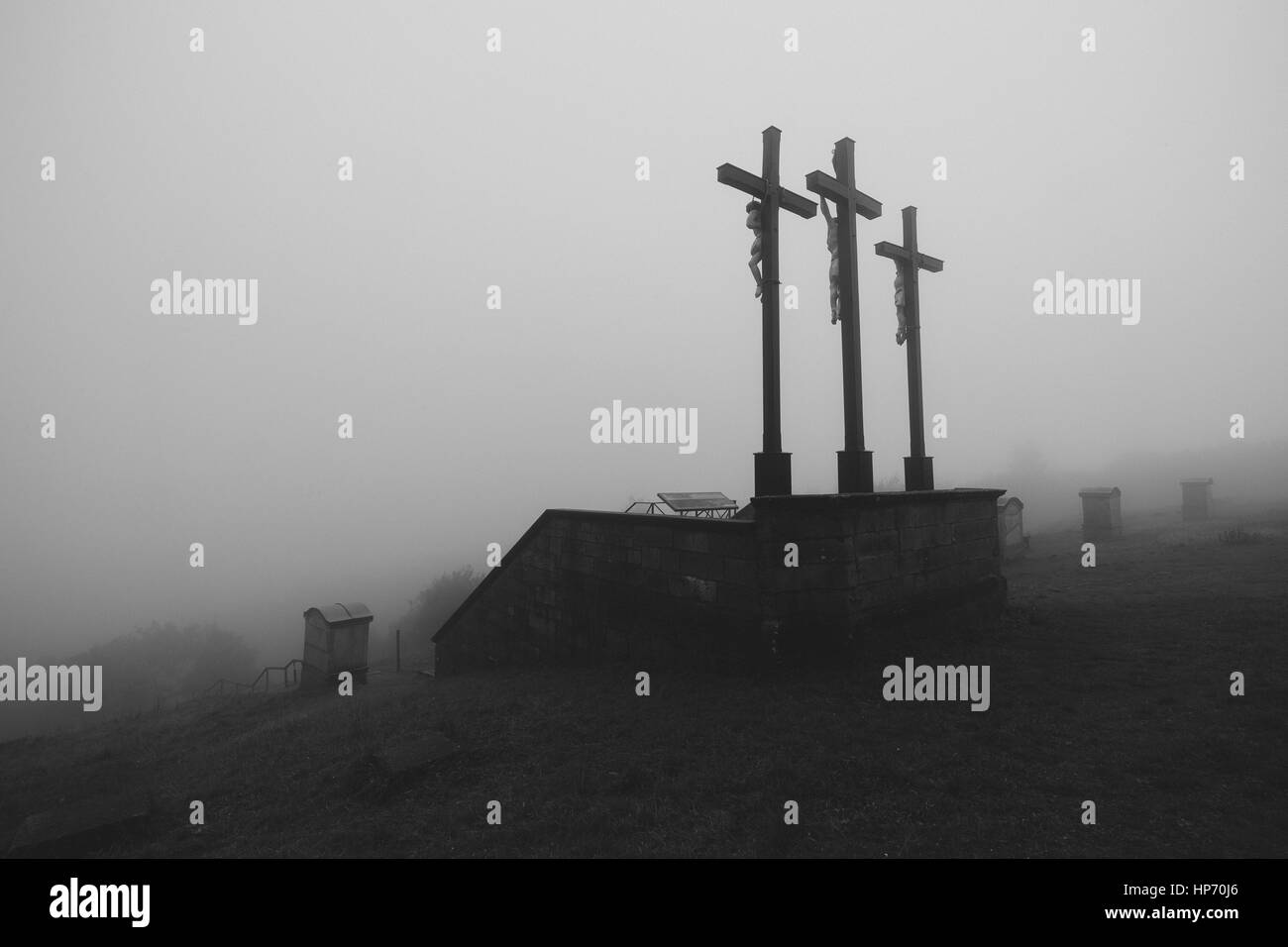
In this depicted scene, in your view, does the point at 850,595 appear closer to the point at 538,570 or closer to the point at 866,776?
the point at 866,776

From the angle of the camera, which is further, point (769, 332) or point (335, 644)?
point (335, 644)

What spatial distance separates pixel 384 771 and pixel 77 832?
2.66 metres

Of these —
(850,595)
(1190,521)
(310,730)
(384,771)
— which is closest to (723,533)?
(850,595)

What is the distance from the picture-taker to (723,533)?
24.9 feet

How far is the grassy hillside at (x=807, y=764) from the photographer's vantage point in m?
4.19

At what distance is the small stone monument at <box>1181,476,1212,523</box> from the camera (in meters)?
22.1

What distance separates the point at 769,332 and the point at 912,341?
4.49m

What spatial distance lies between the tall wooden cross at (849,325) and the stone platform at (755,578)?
2.83 feet

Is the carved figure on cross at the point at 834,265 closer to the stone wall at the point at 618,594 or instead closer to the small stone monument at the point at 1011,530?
the stone wall at the point at 618,594

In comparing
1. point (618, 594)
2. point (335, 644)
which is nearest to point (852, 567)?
point (618, 594)

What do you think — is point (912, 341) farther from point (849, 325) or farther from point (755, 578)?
point (755, 578)

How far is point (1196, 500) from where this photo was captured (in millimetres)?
22297

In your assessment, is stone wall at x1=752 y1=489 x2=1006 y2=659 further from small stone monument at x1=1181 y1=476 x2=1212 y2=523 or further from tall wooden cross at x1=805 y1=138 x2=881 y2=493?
small stone monument at x1=1181 y1=476 x2=1212 y2=523

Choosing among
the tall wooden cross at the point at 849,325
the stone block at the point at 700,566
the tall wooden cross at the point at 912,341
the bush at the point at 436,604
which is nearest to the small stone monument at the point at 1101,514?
the tall wooden cross at the point at 912,341
